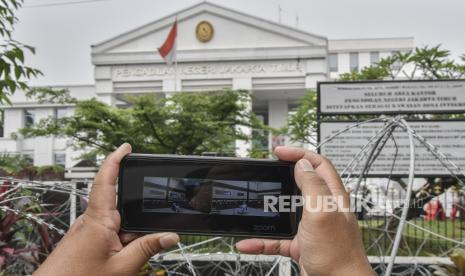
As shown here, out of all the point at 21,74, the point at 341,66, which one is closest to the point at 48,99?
the point at 21,74

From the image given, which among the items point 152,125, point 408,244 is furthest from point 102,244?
point 152,125

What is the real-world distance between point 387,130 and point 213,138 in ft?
30.1

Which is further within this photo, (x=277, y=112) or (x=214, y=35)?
(x=277, y=112)

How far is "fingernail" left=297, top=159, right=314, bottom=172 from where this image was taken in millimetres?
1128

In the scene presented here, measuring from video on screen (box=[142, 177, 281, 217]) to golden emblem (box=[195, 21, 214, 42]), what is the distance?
1022 inches

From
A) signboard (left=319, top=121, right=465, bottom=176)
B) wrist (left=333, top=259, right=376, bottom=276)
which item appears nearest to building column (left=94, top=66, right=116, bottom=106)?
signboard (left=319, top=121, right=465, bottom=176)

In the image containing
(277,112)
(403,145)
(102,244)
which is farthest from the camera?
(277,112)

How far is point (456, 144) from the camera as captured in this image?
231 inches

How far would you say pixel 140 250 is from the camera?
45.3 inches

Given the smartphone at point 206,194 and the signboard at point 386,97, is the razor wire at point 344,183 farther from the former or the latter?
the signboard at point 386,97

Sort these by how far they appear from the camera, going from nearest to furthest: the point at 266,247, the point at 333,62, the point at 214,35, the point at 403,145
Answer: the point at 266,247 → the point at 403,145 → the point at 214,35 → the point at 333,62

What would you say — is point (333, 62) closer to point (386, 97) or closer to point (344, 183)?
point (386, 97)

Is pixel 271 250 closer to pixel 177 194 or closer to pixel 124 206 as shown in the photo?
pixel 177 194

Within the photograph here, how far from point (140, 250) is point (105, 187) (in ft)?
0.56
